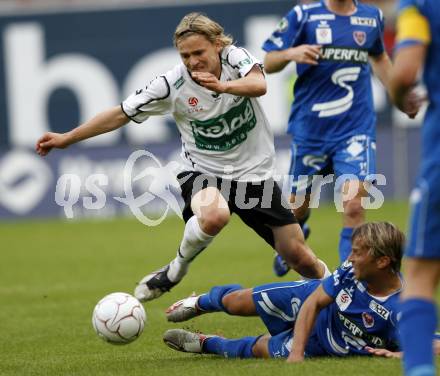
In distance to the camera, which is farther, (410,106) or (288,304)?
(288,304)

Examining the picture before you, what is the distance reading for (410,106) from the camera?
4328 mm

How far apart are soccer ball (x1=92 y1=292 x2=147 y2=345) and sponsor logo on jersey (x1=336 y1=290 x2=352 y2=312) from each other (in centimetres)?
126

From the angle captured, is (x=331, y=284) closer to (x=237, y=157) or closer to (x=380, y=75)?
(x=237, y=157)

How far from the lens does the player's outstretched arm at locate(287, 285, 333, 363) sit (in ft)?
18.4

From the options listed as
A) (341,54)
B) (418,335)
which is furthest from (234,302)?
(341,54)

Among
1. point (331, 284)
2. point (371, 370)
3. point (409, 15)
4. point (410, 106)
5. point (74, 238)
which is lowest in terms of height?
point (74, 238)

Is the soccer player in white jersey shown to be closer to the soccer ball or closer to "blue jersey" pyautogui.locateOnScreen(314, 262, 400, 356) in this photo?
the soccer ball

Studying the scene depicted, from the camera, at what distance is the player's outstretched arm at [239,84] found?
19.7ft

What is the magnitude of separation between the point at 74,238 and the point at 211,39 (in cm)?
973

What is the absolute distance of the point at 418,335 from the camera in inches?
160

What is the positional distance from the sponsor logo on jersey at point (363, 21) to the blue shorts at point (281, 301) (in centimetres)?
288

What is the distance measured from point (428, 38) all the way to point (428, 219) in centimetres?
72

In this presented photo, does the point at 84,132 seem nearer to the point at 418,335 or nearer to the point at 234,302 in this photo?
the point at 234,302

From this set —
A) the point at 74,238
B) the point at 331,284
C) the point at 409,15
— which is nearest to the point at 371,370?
the point at 331,284
